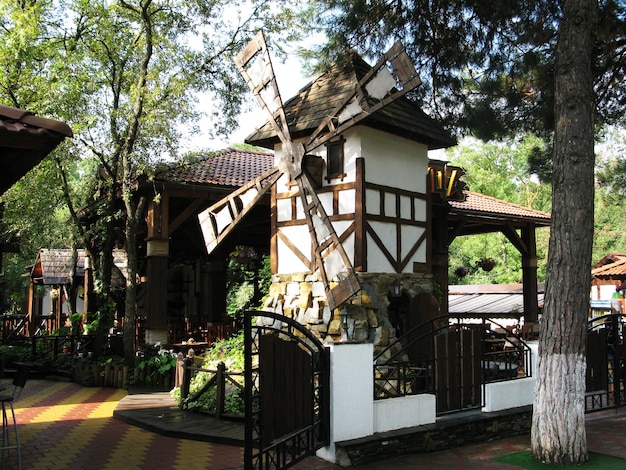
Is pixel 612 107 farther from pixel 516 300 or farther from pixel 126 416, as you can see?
pixel 516 300

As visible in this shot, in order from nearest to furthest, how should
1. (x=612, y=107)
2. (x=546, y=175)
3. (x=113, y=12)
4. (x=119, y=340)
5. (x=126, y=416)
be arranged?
(x=126, y=416), (x=612, y=107), (x=546, y=175), (x=113, y=12), (x=119, y=340)

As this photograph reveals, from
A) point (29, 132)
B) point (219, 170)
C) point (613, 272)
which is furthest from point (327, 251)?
point (613, 272)

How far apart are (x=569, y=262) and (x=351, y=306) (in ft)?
12.1

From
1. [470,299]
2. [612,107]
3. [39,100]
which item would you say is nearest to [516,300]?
[470,299]

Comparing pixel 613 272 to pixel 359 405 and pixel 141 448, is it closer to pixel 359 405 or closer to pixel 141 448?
pixel 359 405

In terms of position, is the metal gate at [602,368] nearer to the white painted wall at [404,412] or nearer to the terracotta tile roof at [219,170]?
the white painted wall at [404,412]

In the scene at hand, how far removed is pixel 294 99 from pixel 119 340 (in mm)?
6875

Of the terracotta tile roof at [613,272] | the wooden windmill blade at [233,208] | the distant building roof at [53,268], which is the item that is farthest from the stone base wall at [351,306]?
the terracotta tile roof at [613,272]

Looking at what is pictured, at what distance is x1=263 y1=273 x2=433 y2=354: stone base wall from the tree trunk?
3.19 m

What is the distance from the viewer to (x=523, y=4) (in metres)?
8.98

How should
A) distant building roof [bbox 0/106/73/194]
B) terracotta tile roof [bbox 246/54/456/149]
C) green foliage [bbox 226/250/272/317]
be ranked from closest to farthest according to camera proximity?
distant building roof [bbox 0/106/73/194] < terracotta tile roof [bbox 246/54/456/149] < green foliage [bbox 226/250/272/317]

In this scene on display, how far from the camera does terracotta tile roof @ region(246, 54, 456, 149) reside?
33.4 feet

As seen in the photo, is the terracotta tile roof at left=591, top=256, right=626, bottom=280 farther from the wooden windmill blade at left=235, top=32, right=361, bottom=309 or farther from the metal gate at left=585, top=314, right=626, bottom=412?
the wooden windmill blade at left=235, top=32, right=361, bottom=309

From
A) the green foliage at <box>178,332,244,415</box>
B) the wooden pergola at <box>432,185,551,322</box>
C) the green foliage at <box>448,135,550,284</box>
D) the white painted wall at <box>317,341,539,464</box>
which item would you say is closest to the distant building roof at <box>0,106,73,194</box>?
the white painted wall at <box>317,341,539,464</box>
